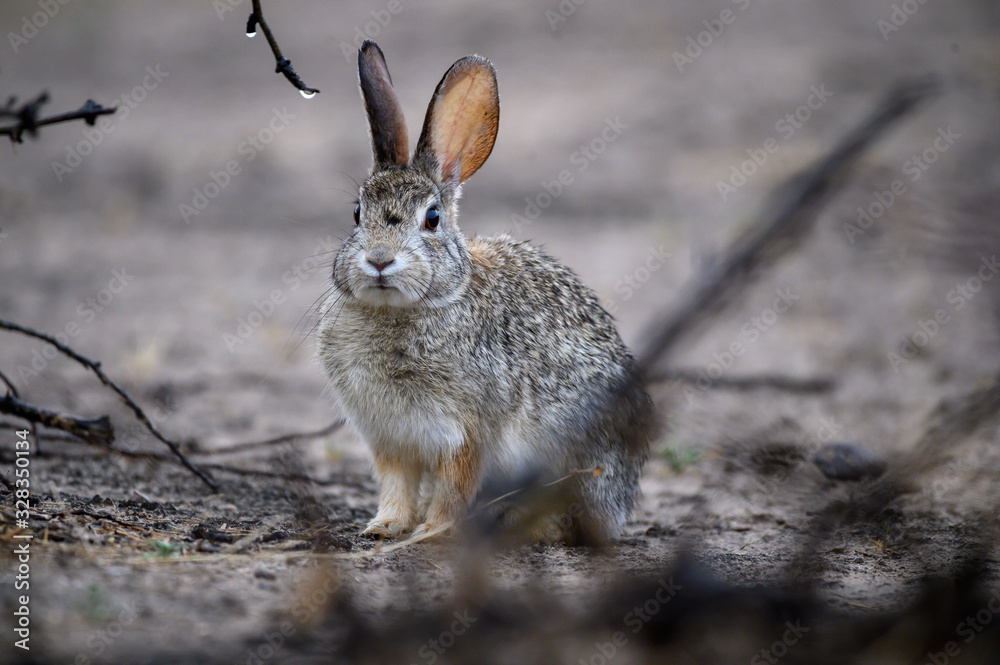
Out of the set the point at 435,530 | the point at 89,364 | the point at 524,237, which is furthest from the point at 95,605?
the point at 524,237

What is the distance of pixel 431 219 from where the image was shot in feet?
16.1

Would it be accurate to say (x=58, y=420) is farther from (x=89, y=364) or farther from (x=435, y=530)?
(x=435, y=530)

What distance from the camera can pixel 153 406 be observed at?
679 cm

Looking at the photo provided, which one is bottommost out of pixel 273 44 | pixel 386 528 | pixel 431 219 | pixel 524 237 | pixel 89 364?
pixel 386 528

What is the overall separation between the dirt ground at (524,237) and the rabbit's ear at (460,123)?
0.88 metres

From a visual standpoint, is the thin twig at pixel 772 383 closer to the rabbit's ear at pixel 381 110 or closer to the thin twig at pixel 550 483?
the thin twig at pixel 550 483

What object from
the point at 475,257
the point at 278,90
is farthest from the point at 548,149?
the point at 475,257

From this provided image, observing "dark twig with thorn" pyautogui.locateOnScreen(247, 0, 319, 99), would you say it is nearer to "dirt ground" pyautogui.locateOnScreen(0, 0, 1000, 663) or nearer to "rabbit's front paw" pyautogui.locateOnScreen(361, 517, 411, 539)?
"dirt ground" pyautogui.locateOnScreen(0, 0, 1000, 663)

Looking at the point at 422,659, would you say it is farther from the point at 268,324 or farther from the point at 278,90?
the point at 278,90

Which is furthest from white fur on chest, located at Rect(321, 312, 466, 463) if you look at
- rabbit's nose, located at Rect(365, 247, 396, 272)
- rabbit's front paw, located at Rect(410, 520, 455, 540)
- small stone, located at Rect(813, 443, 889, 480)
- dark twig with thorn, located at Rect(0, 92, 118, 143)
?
small stone, located at Rect(813, 443, 889, 480)

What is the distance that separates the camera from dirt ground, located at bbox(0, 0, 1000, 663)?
3482 mm

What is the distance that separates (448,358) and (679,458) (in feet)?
7.92

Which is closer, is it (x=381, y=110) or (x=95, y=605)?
(x=95, y=605)

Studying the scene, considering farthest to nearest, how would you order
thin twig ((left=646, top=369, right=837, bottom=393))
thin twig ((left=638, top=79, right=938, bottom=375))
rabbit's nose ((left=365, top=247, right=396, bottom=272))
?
thin twig ((left=646, top=369, right=837, bottom=393))
rabbit's nose ((left=365, top=247, right=396, bottom=272))
thin twig ((left=638, top=79, right=938, bottom=375))
